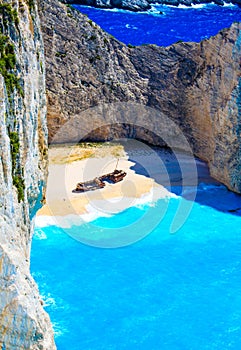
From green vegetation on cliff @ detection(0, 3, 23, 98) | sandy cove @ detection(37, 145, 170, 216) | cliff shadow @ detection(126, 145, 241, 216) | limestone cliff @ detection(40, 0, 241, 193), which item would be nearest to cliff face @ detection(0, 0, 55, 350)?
green vegetation on cliff @ detection(0, 3, 23, 98)

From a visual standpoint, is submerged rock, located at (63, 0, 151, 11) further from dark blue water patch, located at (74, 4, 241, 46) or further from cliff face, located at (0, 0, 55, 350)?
cliff face, located at (0, 0, 55, 350)

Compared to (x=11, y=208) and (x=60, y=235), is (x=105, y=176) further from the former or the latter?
(x=11, y=208)

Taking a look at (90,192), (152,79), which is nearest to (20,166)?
(90,192)

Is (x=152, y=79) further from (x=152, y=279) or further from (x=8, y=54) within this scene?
(x=8, y=54)

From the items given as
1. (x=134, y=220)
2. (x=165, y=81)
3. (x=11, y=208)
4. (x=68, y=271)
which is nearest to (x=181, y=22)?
(x=165, y=81)

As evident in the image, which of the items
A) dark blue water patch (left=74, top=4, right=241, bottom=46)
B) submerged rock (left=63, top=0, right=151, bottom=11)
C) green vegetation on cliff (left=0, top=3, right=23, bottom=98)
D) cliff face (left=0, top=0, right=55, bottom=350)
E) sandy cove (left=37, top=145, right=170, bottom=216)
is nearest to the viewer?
cliff face (left=0, top=0, right=55, bottom=350)

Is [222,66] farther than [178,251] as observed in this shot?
Yes

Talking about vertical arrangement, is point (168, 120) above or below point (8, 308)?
below
